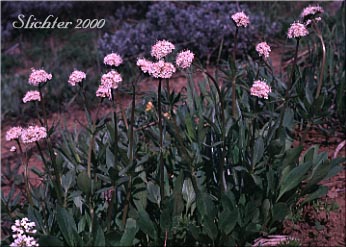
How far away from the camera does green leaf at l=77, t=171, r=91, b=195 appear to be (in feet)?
6.88

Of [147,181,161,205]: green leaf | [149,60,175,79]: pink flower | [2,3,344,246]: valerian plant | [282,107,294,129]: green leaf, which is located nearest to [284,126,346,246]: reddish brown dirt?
[2,3,344,246]: valerian plant

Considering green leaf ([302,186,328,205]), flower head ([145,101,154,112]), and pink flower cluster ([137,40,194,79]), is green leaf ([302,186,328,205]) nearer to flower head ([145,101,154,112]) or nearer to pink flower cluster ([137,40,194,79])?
pink flower cluster ([137,40,194,79])

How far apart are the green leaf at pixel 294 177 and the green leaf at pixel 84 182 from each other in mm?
800

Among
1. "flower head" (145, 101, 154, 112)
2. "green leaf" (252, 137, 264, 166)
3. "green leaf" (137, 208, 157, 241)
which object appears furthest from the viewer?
"flower head" (145, 101, 154, 112)

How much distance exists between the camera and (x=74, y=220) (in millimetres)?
2180

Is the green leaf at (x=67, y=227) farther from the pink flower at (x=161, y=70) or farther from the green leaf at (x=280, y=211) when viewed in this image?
the green leaf at (x=280, y=211)

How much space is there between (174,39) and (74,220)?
310 cm

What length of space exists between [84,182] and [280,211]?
2.62 ft

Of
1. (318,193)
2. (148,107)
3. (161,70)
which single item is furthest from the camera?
(148,107)

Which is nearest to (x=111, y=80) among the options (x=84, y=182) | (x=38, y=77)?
(x=38, y=77)

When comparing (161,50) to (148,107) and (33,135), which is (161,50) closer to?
(33,135)

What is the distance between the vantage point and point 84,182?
2119 millimetres

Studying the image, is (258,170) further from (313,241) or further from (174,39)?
(174,39)

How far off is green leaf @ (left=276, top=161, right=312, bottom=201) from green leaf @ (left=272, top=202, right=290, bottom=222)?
0.08 meters
